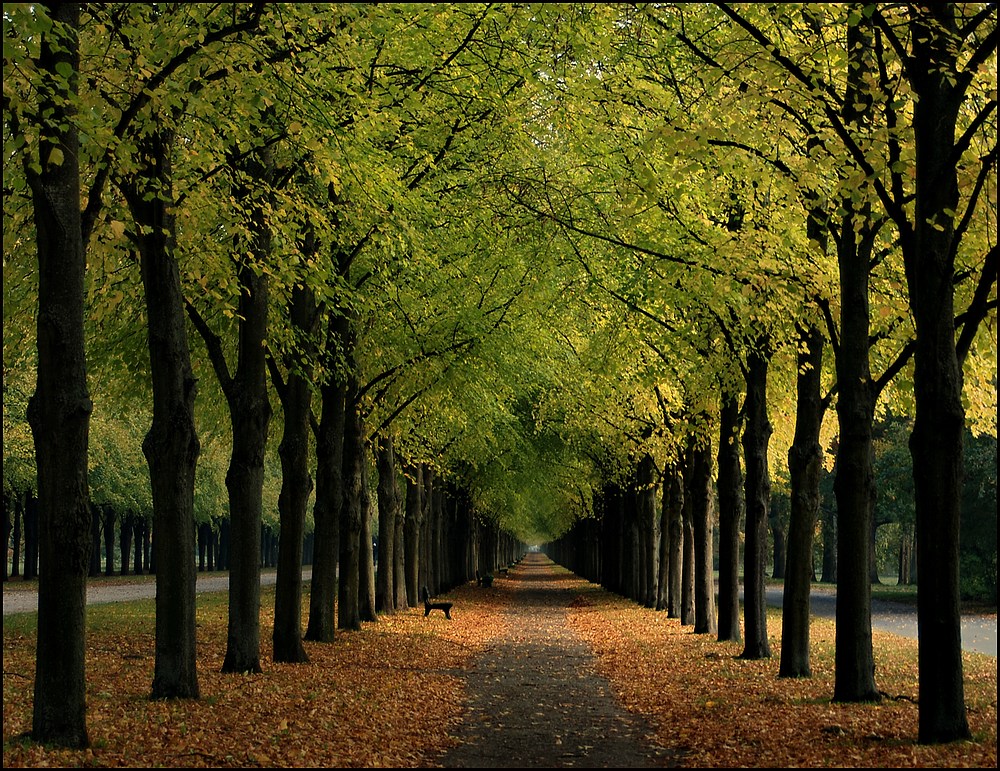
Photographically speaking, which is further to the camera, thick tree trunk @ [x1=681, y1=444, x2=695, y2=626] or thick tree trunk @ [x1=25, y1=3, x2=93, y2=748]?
thick tree trunk @ [x1=681, y1=444, x2=695, y2=626]

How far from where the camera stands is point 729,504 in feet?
69.3

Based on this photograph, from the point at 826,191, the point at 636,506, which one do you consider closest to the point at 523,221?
the point at 826,191

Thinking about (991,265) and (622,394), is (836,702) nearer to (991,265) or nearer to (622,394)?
(991,265)

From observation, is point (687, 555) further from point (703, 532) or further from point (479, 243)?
point (479, 243)

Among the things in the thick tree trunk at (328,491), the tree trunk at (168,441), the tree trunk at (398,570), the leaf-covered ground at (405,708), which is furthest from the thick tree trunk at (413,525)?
the tree trunk at (168,441)

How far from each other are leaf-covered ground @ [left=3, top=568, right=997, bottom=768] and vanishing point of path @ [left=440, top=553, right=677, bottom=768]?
0.30m

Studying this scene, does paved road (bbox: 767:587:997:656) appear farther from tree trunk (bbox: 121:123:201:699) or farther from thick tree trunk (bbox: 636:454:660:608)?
tree trunk (bbox: 121:123:201:699)

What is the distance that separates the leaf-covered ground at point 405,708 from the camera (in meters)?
9.58

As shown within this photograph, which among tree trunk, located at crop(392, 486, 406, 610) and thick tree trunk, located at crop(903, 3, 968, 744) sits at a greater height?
thick tree trunk, located at crop(903, 3, 968, 744)

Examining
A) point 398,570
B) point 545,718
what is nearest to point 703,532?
point 398,570

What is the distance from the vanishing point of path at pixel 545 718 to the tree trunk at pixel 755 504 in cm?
301

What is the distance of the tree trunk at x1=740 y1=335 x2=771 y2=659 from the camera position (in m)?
18.7

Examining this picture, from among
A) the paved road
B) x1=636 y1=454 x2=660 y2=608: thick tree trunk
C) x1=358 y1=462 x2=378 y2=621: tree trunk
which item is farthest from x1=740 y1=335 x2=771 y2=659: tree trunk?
x1=636 y1=454 x2=660 y2=608: thick tree trunk

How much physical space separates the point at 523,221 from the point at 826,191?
5.24 meters
